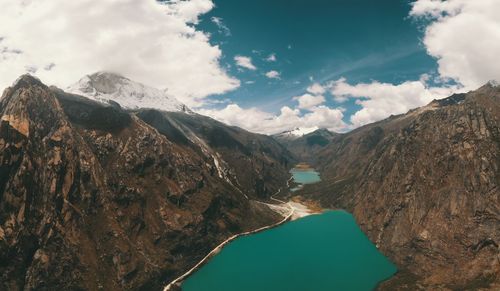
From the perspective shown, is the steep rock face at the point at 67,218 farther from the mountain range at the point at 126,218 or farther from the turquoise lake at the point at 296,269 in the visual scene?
the turquoise lake at the point at 296,269

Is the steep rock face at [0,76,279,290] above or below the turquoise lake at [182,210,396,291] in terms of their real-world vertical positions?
above

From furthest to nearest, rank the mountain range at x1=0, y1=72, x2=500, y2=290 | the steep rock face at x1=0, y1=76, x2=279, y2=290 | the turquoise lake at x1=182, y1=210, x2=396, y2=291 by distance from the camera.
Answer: the turquoise lake at x1=182, y1=210, x2=396, y2=291, the steep rock face at x1=0, y1=76, x2=279, y2=290, the mountain range at x1=0, y1=72, x2=500, y2=290

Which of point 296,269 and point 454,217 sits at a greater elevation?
point 454,217

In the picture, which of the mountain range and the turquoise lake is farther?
the turquoise lake

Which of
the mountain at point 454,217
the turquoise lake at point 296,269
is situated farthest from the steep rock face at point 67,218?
the mountain at point 454,217

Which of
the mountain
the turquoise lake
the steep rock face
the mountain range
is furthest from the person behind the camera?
the turquoise lake

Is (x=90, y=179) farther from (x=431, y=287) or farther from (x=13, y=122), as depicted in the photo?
(x=431, y=287)

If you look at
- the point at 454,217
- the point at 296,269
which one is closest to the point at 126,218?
the point at 296,269

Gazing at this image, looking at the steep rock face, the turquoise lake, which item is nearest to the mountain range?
the steep rock face

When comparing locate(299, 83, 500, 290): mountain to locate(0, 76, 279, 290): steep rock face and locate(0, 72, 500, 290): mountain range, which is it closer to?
locate(0, 72, 500, 290): mountain range

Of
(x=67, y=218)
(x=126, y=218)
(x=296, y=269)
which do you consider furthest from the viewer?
(x=126, y=218)

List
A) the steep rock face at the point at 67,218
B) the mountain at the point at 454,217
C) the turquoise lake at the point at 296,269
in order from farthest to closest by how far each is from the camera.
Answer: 1. the turquoise lake at the point at 296,269
2. the steep rock face at the point at 67,218
3. the mountain at the point at 454,217

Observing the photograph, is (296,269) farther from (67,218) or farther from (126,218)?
(67,218)
